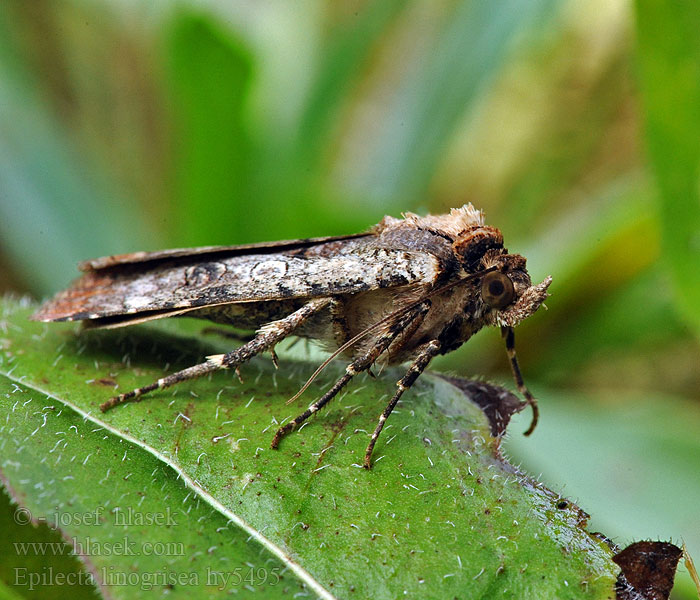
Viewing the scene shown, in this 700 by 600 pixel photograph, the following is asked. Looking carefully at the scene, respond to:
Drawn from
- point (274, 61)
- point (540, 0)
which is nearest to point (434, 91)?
point (540, 0)

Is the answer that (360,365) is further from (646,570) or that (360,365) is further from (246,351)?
(646,570)

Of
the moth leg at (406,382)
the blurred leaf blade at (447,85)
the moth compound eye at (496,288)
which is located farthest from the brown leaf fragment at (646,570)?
the blurred leaf blade at (447,85)

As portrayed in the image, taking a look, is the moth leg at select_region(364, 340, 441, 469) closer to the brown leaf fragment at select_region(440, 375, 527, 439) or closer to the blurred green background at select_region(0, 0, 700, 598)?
the brown leaf fragment at select_region(440, 375, 527, 439)

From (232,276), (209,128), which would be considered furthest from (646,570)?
(209,128)

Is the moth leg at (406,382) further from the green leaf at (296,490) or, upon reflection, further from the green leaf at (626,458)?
the green leaf at (626,458)

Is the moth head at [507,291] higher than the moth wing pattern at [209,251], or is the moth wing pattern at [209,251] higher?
the moth head at [507,291]

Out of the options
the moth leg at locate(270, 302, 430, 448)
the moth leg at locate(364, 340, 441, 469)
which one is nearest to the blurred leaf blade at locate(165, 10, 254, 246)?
the moth leg at locate(270, 302, 430, 448)
